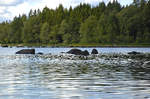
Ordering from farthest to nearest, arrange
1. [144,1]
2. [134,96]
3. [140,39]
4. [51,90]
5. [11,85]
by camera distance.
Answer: [144,1], [140,39], [11,85], [51,90], [134,96]

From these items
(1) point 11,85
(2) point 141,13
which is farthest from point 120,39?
(1) point 11,85

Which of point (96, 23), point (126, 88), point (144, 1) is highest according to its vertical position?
point (144, 1)

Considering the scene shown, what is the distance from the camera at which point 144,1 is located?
623 feet

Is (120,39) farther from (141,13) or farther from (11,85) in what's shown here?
(11,85)

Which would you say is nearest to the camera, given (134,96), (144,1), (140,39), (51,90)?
(134,96)

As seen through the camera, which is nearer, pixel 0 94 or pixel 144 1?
pixel 0 94

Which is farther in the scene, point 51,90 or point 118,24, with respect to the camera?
point 118,24

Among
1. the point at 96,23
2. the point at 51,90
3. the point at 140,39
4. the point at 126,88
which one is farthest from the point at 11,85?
the point at 96,23

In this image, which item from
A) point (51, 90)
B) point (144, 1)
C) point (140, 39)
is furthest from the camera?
point (144, 1)

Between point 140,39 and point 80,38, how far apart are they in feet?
129

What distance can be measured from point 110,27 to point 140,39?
17061 millimetres

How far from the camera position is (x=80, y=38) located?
638 ft

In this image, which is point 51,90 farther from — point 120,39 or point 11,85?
point 120,39

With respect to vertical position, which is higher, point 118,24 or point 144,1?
point 144,1
